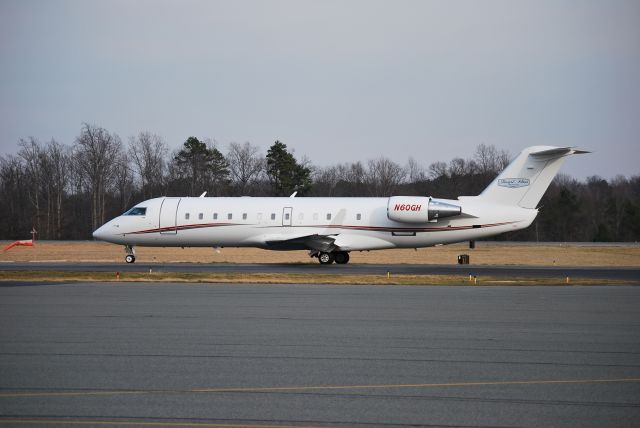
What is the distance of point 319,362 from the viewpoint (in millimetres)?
9570

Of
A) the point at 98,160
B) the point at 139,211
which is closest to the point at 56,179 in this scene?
the point at 98,160

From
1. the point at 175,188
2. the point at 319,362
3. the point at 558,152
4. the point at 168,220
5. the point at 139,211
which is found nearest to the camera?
the point at 319,362

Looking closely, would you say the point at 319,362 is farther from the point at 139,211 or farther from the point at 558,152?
the point at 139,211

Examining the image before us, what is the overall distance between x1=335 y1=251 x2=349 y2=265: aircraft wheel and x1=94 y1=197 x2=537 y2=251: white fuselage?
1100 mm

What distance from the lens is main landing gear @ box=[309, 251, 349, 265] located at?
32.2 m

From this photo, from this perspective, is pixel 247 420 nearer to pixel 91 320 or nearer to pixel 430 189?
pixel 91 320

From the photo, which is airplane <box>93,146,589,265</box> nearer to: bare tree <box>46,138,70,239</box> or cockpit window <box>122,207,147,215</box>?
cockpit window <box>122,207,147,215</box>

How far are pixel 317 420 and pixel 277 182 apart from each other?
7035 cm

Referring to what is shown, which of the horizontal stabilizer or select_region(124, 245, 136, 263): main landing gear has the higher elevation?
the horizontal stabilizer

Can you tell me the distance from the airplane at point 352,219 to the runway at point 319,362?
13836 millimetres

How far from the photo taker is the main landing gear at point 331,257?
32.2 metres

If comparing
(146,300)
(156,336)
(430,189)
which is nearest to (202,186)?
(430,189)

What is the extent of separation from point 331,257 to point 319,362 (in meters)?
22.8

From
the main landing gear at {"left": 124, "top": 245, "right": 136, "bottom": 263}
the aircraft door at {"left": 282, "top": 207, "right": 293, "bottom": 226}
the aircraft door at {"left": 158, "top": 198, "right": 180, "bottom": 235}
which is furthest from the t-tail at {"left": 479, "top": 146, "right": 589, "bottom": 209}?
the main landing gear at {"left": 124, "top": 245, "right": 136, "bottom": 263}
